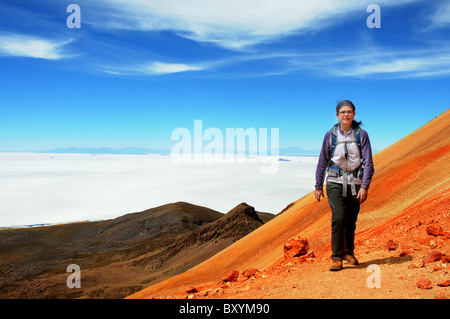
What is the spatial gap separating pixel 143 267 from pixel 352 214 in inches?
919

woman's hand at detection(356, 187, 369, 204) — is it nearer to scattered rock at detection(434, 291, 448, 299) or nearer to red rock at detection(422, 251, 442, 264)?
red rock at detection(422, 251, 442, 264)

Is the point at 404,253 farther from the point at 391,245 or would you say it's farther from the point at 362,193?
the point at 362,193

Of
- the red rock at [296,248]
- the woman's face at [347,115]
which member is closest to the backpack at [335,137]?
the woman's face at [347,115]

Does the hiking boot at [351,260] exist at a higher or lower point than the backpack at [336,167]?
lower

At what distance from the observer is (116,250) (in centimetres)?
3397

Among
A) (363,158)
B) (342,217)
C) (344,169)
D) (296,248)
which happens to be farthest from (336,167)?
(296,248)

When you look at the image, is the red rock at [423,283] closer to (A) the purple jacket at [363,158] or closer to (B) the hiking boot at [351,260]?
(B) the hiking boot at [351,260]

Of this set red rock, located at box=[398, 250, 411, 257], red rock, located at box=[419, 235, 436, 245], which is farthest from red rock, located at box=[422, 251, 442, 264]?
red rock, located at box=[419, 235, 436, 245]

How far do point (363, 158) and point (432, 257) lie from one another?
1.55 m

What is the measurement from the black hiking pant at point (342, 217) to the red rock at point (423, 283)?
3.65 feet

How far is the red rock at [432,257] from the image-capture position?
440 centimetres

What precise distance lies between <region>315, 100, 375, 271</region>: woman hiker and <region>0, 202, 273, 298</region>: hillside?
16649 mm

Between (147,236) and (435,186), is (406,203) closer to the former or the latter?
(435,186)

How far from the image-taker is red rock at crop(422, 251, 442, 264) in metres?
4.40
